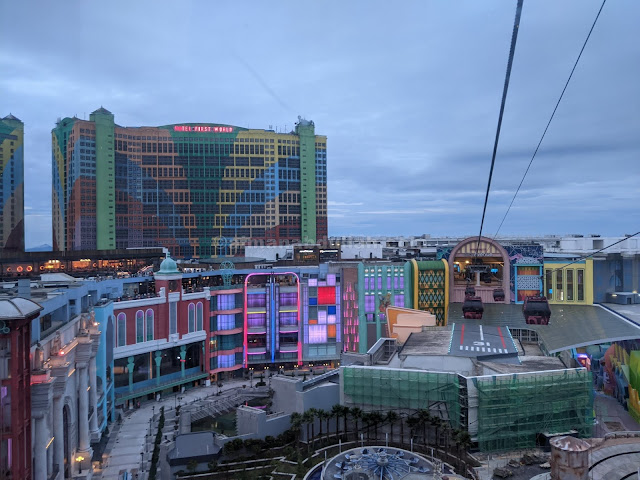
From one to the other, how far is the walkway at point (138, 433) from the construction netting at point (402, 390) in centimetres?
1918

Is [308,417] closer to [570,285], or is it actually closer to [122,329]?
[122,329]

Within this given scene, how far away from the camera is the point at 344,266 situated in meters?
82.6

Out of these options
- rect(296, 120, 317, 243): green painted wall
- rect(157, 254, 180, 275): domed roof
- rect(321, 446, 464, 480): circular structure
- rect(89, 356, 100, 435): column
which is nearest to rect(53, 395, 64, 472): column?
rect(89, 356, 100, 435): column

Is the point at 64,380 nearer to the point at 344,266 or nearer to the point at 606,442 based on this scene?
the point at 606,442

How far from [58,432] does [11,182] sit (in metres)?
119

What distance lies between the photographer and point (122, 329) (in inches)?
2544

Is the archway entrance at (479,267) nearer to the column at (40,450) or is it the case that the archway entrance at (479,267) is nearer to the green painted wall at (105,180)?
the column at (40,450)

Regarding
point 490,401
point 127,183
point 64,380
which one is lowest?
point 490,401

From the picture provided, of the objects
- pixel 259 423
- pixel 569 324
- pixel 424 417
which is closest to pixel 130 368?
pixel 259 423

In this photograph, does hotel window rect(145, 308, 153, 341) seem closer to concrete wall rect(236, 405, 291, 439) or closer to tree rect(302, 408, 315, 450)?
concrete wall rect(236, 405, 291, 439)

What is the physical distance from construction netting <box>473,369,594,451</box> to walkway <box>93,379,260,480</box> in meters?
28.8

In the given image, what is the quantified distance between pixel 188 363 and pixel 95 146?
79740 millimetres

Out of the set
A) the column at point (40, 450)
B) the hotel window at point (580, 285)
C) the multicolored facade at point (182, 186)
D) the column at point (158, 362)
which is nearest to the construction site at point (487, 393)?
the hotel window at point (580, 285)

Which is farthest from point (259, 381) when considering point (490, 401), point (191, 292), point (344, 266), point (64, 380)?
point (64, 380)
